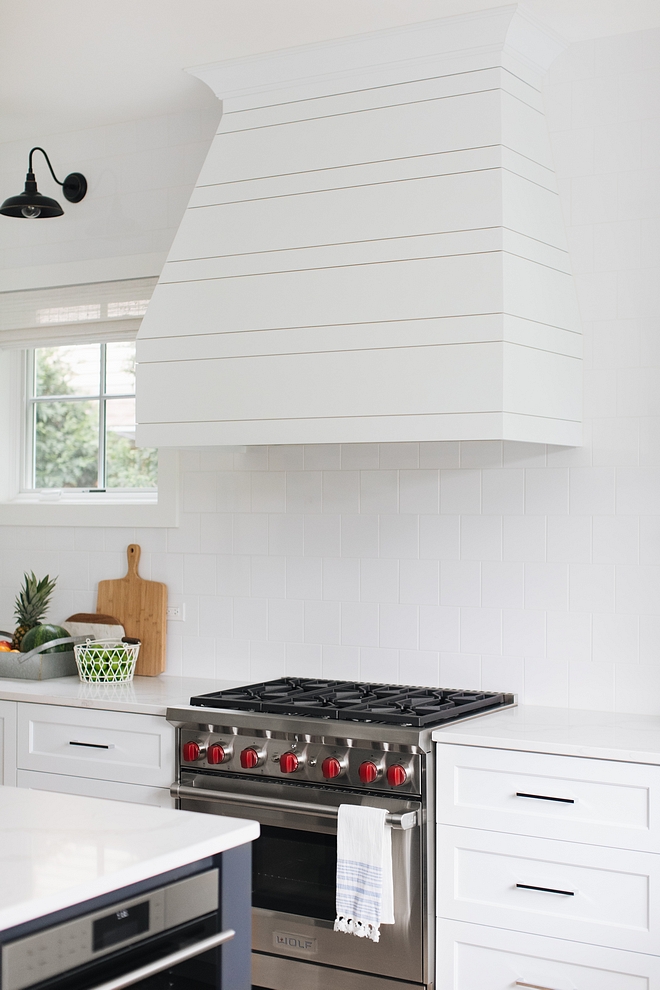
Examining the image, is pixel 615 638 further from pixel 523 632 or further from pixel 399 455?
pixel 399 455

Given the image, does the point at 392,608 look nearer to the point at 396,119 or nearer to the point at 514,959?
the point at 514,959

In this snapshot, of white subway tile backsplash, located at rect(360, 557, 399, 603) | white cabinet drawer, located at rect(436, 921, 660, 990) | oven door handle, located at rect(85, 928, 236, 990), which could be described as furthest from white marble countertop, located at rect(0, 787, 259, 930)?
white subway tile backsplash, located at rect(360, 557, 399, 603)

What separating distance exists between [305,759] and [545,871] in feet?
2.35

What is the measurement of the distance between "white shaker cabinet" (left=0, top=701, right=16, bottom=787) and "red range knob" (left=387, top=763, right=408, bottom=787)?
4.68ft

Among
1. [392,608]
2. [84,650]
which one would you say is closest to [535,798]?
[392,608]

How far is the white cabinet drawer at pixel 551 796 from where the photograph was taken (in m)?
2.60

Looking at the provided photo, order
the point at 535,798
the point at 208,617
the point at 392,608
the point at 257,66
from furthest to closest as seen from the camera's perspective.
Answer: the point at 208,617, the point at 392,608, the point at 257,66, the point at 535,798

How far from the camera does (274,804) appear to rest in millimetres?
3018

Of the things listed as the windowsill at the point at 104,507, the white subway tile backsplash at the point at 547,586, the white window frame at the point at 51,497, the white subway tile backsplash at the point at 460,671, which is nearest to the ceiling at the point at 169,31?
the white window frame at the point at 51,497

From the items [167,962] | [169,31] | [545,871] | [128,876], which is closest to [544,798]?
[545,871]

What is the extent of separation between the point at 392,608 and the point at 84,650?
1097 millimetres

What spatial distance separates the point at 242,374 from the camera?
127 inches

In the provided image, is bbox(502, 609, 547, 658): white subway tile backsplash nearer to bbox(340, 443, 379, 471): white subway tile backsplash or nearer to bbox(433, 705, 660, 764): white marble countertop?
bbox(433, 705, 660, 764): white marble countertop

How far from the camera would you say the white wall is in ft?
10.5
